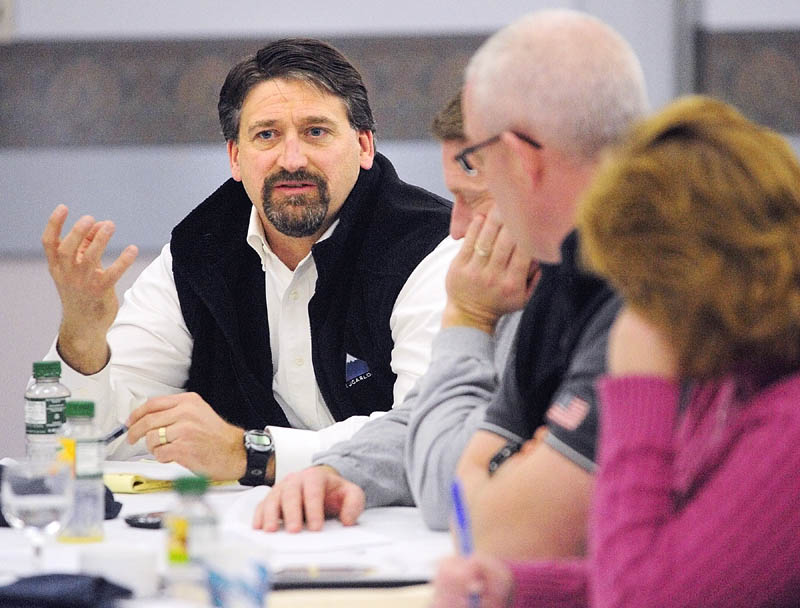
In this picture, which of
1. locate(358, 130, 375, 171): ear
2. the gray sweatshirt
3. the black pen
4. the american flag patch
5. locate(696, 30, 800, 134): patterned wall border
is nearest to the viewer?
the american flag patch

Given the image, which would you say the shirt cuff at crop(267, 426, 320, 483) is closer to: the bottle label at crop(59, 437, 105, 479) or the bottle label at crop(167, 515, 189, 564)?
the bottle label at crop(59, 437, 105, 479)

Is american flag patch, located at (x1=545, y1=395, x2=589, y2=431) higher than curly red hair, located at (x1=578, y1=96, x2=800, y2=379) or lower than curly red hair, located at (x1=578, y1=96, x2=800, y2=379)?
lower

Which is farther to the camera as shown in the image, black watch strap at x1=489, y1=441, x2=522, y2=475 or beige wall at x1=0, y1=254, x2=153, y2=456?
beige wall at x1=0, y1=254, x2=153, y2=456

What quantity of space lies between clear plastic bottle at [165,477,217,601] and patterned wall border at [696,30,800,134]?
3.28 m

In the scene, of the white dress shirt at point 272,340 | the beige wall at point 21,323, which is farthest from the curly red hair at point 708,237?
the beige wall at point 21,323

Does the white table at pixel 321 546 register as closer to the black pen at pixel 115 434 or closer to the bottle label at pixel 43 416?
the bottle label at pixel 43 416

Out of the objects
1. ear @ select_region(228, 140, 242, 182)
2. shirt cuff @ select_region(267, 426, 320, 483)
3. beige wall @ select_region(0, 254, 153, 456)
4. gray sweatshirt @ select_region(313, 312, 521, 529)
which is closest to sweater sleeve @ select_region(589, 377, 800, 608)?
gray sweatshirt @ select_region(313, 312, 521, 529)

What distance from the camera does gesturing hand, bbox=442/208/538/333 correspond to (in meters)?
1.74

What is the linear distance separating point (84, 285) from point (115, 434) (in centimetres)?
31

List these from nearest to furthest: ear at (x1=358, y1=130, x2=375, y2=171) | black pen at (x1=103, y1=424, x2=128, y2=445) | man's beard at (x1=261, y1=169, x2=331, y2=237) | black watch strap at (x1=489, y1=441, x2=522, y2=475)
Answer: black watch strap at (x1=489, y1=441, x2=522, y2=475) → black pen at (x1=103, y1=424, x2=128, y2=445) → man's beard at (x1=261, y1=169, x2=331, y2=237) → ear at (x1=358, y1=130, x2=375, y2=171)

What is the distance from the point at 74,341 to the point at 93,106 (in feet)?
6.13

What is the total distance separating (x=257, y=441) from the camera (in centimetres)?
211

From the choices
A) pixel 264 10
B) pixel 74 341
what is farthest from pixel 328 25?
pixel 74 341

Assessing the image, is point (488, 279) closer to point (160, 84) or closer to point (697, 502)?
point (697, 502)
